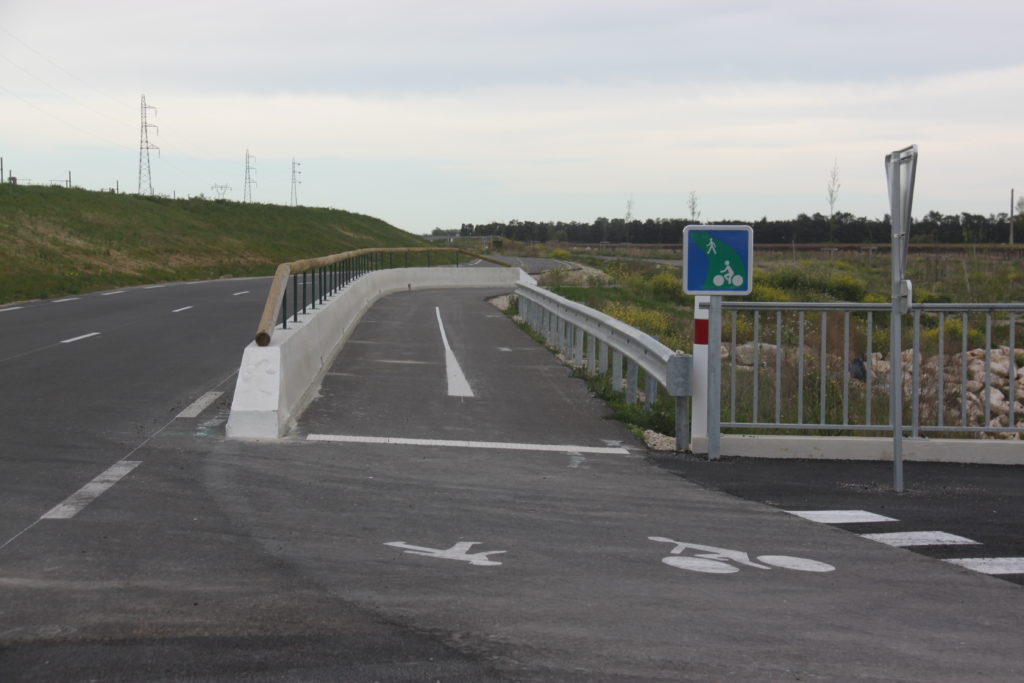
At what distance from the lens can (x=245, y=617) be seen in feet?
16.0

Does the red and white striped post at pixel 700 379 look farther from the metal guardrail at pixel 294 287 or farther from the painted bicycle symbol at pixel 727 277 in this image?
the metal guardrail at pixel 294 287

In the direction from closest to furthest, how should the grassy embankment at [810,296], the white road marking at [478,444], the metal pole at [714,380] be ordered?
1. the metal pole at [714,380]
2. the white road marking at [478,444]
3. the grassy embankment at [810,296]

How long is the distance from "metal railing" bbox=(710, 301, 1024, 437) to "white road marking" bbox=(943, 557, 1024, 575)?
2492 mm

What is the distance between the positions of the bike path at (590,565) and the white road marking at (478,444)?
0.14 ft

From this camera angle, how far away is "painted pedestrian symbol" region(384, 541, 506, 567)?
5984 millimetres

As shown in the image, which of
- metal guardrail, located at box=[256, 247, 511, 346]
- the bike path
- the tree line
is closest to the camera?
the bike path

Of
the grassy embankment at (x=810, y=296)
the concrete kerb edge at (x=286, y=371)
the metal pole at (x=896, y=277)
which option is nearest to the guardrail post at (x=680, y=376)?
the grassy embankment at (x=810, y=296)

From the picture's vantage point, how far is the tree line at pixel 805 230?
107688 millimetres

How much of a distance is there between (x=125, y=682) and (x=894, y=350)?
646 centimetres

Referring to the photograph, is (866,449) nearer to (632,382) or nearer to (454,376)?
(632,382)

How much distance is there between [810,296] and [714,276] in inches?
1299

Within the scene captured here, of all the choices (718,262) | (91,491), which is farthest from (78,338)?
(718,262)

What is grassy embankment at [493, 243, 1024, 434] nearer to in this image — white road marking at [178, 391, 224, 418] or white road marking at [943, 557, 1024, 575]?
white road marking at [178, 391, 224, 418]

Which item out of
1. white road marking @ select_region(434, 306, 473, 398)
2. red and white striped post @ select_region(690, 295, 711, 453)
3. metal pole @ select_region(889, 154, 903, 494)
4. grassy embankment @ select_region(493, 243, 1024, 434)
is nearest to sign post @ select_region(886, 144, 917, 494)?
metal pole @ select_region(889, 154, 903, 494)
